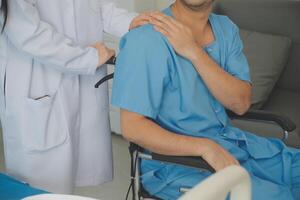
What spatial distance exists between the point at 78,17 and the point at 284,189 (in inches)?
37.0

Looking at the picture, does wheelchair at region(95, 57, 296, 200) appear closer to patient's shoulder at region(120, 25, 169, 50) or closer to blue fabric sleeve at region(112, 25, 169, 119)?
blue fabric sleeve at region(112, 25, 169, 119)

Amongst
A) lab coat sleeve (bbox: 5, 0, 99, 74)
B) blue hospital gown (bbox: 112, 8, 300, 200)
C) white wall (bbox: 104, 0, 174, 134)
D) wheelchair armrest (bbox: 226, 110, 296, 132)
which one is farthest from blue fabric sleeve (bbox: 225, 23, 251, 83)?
white wall (bbox: 104, 0, 174, 134)

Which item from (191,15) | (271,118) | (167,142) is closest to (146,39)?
(191,15)

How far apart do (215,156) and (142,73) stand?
1.10ft

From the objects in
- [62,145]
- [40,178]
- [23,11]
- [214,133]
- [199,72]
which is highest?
[23,11]

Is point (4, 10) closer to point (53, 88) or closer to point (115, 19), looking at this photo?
point (53, 88)

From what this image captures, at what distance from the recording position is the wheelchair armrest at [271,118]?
4.98 feet

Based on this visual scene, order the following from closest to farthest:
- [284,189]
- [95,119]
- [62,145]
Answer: [284,189]
[62,145]
[95,119]

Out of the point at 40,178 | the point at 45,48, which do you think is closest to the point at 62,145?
the point at 40,178

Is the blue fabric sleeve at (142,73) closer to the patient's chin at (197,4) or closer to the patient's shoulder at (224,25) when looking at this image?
the patient's chin at (197,4)

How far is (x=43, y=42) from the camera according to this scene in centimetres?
143

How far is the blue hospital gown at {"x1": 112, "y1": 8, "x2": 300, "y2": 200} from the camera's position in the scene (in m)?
1.33

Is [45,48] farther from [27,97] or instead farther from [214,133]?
[214,133]

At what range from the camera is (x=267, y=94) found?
2.32 meters
